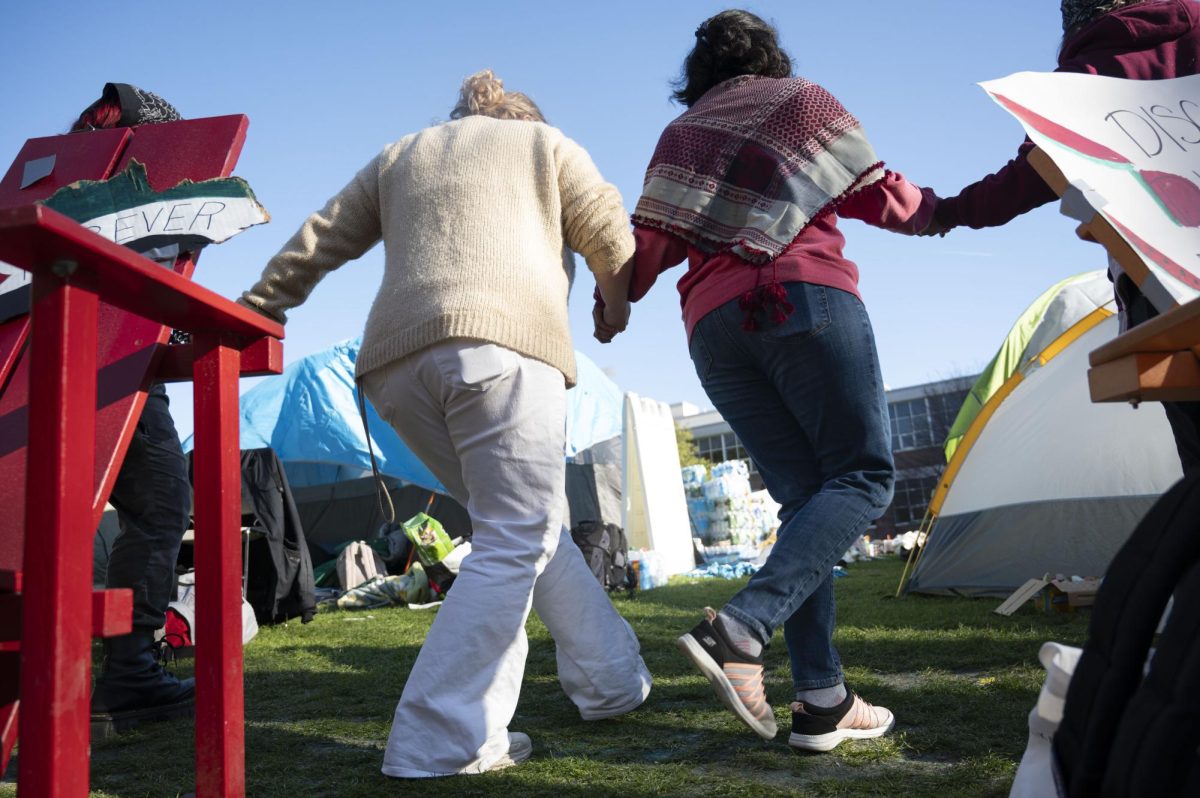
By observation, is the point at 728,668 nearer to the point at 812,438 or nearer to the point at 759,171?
the point at 812,438

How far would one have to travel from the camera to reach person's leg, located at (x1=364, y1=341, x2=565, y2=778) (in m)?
1.91

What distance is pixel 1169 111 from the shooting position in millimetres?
1855

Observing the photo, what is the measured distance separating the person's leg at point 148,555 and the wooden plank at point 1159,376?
251 cm

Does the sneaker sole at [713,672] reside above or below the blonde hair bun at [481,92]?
below

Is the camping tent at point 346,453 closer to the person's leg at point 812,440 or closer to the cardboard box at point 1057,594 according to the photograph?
the cardboard box at point 1057,594

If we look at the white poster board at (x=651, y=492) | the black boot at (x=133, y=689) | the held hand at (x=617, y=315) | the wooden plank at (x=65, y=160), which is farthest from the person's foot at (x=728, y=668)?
the white poster board at (x=651, y=492)

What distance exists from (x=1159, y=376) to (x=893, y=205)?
1109mm

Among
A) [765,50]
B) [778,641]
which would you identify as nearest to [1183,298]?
[765,50]

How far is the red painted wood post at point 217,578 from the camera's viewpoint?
1353 mm

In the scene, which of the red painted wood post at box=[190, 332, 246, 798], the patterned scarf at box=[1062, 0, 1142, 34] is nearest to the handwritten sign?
the red painted wood post at box=[190, 332, 246, 798]

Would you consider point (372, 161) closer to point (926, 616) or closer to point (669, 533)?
point (926, 616)

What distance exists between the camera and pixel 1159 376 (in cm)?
114

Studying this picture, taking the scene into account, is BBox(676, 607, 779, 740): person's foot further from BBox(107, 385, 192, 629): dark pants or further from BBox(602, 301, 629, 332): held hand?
BBox(107, 385, 192, 629): dark pants

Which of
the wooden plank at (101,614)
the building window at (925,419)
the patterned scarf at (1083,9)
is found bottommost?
the wooden plank at (101,614)
